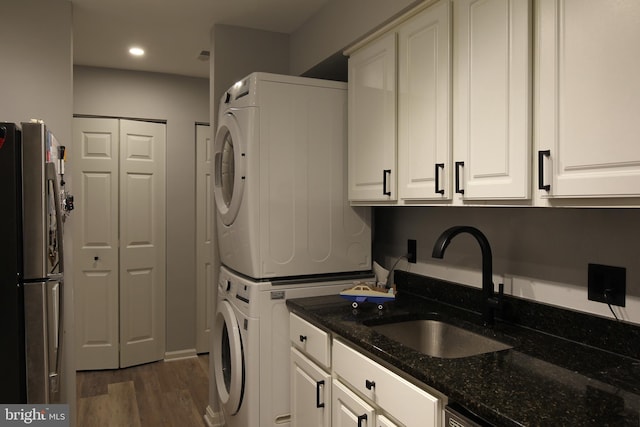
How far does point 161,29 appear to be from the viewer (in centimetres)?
298

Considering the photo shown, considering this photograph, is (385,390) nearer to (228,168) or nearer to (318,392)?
(318,392)

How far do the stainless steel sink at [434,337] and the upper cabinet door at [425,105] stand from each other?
1.76 feet

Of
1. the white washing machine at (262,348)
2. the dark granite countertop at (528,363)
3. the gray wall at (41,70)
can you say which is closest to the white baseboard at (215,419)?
the white washing machine at (262,348)

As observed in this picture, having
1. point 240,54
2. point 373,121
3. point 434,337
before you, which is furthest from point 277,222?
point 240,54

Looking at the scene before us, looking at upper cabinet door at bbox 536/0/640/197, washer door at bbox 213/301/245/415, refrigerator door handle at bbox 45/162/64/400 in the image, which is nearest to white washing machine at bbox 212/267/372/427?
washer door at bbox 213/301/245/415

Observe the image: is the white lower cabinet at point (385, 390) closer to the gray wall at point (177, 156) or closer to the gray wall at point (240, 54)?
the gray wall at point (240, 54)

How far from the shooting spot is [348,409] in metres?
1.71

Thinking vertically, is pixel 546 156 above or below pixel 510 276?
above

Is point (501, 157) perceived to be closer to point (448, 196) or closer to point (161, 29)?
point (448, 196)

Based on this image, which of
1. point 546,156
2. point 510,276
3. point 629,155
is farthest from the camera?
point 510,276

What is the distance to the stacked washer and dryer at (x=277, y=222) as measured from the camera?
2217 millimetres

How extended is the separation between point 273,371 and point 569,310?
4.46ft

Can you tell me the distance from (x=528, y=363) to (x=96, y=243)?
3535mm

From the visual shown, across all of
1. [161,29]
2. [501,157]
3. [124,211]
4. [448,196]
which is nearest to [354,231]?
[448,196]
